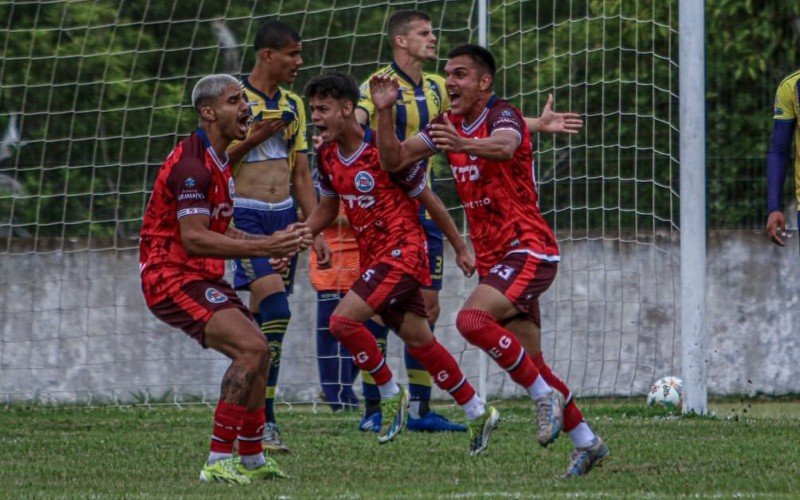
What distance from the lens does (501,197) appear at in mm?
7887

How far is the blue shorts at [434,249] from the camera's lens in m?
10.0

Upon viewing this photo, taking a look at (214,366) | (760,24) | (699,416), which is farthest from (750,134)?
(214,366)

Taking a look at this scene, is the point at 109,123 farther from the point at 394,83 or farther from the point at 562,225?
the point at 394,83

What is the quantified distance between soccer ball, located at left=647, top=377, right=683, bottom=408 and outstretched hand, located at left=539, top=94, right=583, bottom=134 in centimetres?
359

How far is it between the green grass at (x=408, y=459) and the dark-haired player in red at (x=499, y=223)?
0.40m

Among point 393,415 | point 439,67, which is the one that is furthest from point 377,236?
point 439,67

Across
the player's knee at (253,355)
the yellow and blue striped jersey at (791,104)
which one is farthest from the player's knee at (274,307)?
the yellow and blue striped jersey at (791,104)

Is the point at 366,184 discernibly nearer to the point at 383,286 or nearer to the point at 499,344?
the point at 383,286

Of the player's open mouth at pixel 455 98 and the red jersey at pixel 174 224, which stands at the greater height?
the player's open mouth at pixel 455 98

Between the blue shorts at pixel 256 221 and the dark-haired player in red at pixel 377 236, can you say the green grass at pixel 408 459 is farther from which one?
the blue shorts at pixel 256 221

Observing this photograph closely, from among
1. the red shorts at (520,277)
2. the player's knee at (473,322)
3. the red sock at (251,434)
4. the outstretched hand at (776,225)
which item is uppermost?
the outstretched hand at (776,225)

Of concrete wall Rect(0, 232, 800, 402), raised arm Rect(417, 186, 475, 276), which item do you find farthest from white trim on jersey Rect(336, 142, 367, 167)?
concrete wall Rect(0, 232, 800, 402)

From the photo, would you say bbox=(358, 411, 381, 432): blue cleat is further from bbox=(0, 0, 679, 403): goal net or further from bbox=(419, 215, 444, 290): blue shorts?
bbox=(0, 0, 679, 403): goal net

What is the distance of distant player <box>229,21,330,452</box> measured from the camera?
29.9 ft
